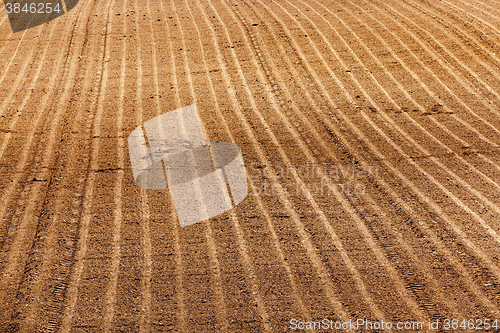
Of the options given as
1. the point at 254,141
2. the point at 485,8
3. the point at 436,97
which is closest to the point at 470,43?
the point at 485,8

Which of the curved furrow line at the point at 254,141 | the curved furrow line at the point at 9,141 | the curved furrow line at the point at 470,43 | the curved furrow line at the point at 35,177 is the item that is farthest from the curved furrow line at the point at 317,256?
the curved furrow line at the point at 470,43

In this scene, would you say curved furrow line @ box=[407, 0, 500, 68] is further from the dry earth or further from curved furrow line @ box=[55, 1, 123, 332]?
curved furrow line @ box=[55, 1, 123, 332]

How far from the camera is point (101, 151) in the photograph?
19.7ft

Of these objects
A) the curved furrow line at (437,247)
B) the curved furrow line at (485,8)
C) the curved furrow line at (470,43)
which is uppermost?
the curved furrow line at (485,8)

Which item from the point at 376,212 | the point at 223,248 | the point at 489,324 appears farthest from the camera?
the point at 376,212

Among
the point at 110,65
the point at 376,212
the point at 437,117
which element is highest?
the point at 110,65

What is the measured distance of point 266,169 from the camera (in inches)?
224

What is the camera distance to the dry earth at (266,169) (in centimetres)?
388

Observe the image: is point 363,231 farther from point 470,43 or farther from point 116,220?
point 470,43

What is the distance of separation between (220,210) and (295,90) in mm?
3639

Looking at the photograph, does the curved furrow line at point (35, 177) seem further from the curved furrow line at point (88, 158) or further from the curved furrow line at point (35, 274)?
the curved furrow line at point (88, 158)

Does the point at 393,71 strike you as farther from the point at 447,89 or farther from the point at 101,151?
the point at 101,151

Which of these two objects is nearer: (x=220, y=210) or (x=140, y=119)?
(x=220, y=210)

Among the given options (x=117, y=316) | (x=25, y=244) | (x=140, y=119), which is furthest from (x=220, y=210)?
(x=140, y=119)
